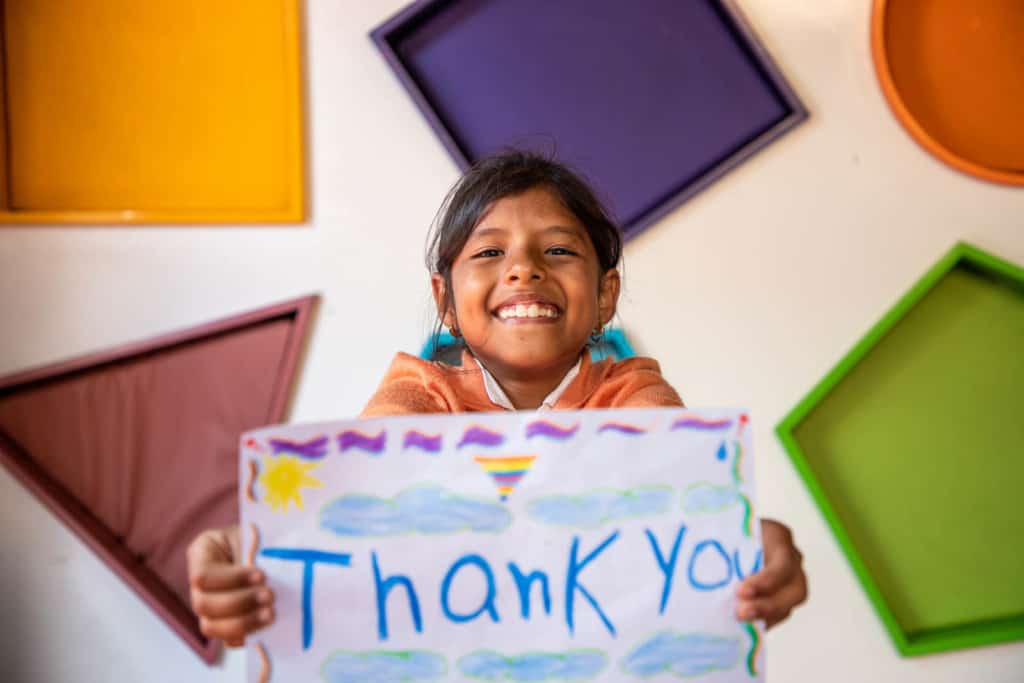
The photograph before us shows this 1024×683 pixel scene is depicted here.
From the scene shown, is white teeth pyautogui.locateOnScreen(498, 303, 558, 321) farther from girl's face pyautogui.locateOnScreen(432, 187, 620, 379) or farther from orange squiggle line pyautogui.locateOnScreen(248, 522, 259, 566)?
orange squiggle line pyautogui.locateOnScreen(248, 522, 259, 566)

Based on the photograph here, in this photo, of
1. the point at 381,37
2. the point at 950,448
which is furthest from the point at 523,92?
the point at 950,448

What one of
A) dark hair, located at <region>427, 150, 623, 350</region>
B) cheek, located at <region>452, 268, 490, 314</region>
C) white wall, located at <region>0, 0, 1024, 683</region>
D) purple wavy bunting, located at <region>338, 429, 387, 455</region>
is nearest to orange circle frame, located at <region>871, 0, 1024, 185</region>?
white wall, located at <region>0, 0, 1024, 683</region>

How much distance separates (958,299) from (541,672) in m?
1.11

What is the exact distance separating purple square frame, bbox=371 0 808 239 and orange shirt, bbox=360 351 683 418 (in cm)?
54

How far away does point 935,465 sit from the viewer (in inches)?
49.3

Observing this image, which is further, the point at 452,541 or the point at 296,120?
the point at 296,120

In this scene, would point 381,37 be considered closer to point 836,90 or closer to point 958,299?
point 836,90

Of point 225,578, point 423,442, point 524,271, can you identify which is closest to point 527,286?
point 524,271

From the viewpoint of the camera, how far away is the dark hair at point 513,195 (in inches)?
28.8

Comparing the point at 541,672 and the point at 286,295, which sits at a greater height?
the point at 286,295

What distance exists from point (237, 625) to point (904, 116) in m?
1.21

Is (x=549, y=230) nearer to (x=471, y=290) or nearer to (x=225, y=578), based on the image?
(x=471, y=290)

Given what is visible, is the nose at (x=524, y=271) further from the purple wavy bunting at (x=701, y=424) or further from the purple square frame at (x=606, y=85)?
the purple square frame at (x=606, y=85)

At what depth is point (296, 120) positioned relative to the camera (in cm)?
119
